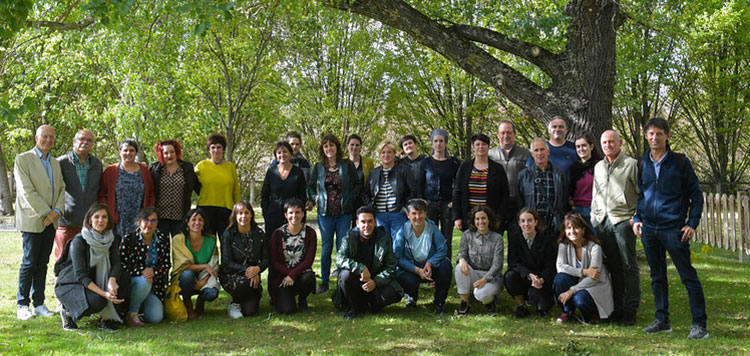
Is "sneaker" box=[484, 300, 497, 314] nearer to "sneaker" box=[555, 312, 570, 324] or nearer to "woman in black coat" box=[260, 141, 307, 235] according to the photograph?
"sneaker" box=[555, 312, 570, 324]

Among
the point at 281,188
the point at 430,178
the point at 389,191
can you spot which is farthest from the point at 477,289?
the point at 281,188

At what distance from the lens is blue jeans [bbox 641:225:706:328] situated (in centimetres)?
486

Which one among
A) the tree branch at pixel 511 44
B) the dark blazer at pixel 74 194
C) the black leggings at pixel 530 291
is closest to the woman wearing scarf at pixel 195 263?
the dark blazer at pixel 74 194

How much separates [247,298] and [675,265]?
4.01 metres

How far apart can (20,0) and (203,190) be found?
2963 mm

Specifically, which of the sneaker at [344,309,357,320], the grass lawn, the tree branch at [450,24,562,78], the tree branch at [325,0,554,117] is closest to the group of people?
the sneaker at [344,309,357,320]

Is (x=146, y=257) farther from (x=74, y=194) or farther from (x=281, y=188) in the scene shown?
(x=281, y=188)

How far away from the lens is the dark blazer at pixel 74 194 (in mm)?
5973

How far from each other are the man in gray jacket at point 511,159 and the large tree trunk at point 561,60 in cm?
137

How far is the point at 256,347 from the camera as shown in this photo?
4.83 m

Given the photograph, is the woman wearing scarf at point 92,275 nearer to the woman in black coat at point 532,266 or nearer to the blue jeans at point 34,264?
the blue jeans at point 34,264

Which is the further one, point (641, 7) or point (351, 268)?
point (641, 7)

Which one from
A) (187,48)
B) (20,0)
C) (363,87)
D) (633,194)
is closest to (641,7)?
(633,194)

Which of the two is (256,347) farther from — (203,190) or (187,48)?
(187,48)
